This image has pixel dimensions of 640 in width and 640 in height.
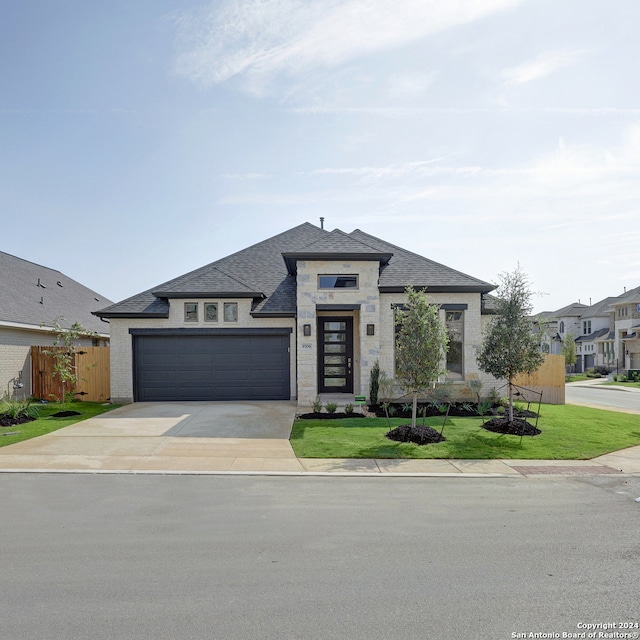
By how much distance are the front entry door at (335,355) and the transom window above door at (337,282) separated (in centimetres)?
157

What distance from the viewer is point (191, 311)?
16547mm

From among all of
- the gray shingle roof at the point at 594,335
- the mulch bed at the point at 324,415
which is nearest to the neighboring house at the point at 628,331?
the gray shingle roof at the point at 594,335

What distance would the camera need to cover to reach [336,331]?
16.6 meters

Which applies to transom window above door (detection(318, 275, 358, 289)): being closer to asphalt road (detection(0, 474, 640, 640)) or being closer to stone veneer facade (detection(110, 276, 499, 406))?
stone veneer facade (detection(110, 276, 499, 406))

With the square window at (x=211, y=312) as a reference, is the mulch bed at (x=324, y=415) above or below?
below

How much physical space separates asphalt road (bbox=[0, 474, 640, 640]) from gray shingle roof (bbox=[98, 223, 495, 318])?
9.09 meters

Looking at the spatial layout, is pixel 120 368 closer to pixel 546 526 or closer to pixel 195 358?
pixel 195 358

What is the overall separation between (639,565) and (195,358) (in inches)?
562

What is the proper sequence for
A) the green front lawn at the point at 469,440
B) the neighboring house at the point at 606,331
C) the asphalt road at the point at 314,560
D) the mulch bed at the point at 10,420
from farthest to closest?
the neighboring house at the point at 606,331
the mulch bed at the point at 10,420
the green front lawn at the point at 469,440
the asphalt road at the point at 314,560

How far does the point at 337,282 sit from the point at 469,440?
7.00 m

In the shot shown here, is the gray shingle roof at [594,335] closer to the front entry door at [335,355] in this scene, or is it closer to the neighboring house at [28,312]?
A: the front entry door at [335,355]

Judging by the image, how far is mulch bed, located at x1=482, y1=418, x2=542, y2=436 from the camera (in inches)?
437

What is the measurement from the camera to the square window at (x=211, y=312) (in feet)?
54.2

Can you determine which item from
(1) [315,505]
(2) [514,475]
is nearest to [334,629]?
(1) [315,505]
